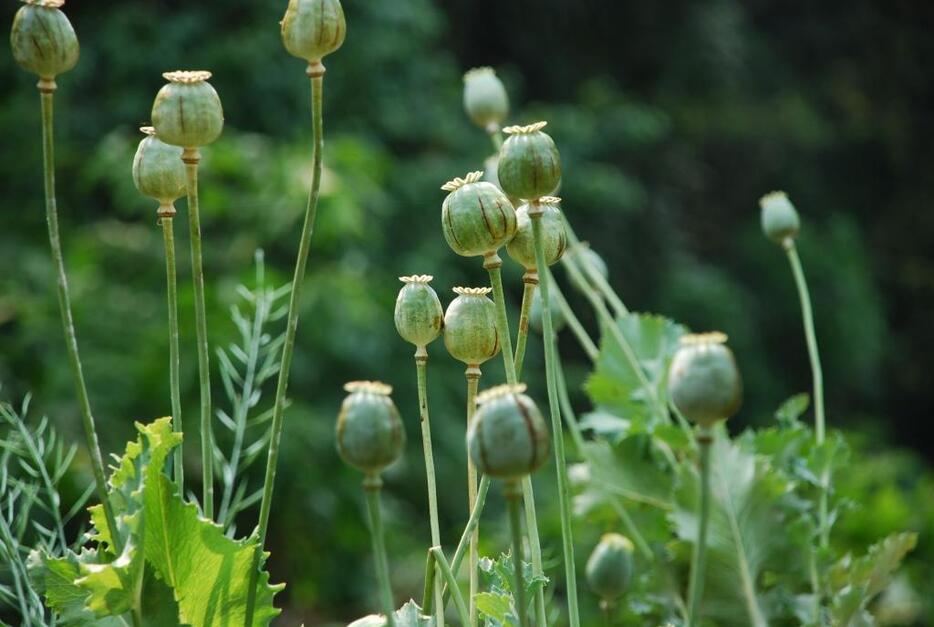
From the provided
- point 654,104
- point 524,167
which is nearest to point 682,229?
point 654,104

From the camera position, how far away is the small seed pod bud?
752mm

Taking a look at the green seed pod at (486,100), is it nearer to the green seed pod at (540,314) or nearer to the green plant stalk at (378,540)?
the green seed pod at (540,314)

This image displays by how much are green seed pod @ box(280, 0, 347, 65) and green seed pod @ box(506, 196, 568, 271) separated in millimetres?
107

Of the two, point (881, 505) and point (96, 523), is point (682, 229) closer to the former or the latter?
point (881, 505)

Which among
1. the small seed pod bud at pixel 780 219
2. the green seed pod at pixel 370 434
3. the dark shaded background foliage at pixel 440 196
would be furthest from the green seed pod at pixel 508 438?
the dark shaded background foliage at pixel 440 196

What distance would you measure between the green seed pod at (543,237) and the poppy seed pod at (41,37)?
19 centimetres

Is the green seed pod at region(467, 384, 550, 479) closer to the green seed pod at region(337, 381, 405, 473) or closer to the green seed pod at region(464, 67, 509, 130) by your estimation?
the green seed pod at region(337, 381, 405, 473)

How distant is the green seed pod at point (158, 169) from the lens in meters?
0.46

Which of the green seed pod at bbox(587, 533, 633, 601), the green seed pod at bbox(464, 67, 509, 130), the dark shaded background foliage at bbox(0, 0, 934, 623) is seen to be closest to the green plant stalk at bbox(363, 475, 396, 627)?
the green seed pod at bbox(587, 533, 633, 601)

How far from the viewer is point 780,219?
754 millimetres

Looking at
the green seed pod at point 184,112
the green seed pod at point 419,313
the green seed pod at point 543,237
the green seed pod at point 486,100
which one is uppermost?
the green seed pod at point 486,100

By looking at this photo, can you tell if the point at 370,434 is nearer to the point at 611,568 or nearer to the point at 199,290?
the point at 199,290

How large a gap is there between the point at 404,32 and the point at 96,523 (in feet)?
9.59

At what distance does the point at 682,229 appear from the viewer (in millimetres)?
4516
